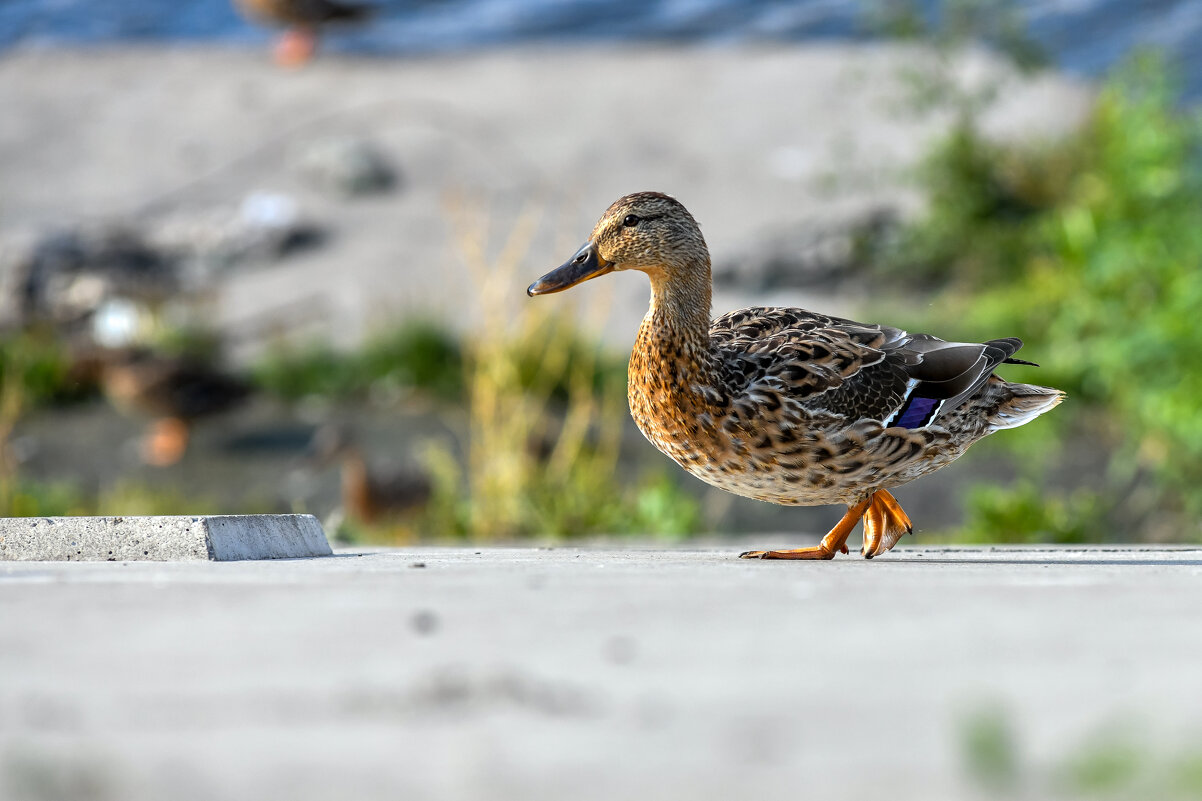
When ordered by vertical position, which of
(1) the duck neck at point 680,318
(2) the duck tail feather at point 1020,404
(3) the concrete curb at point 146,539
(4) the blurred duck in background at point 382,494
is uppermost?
(1) the duck neck at point 680,318

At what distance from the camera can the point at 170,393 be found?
10.7 m

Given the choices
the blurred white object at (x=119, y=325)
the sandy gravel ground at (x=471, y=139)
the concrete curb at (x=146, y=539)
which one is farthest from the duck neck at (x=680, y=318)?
the sandy gravel ground at (x=471, y=139)

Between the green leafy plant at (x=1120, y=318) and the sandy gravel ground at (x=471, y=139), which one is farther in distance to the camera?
the sandy gravel ground at (x=471, y=139)

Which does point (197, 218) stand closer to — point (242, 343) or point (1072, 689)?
point (242, 343)

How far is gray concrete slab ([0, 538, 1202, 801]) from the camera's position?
53.7 inches

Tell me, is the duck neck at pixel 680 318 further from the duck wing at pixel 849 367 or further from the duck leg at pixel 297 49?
the duck leg at pixel 297 49

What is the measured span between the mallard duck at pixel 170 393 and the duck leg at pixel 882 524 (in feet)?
25.2

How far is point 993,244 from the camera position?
1478 centimetres

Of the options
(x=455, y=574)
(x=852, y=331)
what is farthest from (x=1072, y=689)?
(x=852, y=331)

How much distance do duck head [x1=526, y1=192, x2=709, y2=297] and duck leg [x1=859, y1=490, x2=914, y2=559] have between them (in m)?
0.99

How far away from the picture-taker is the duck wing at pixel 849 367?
4.11m

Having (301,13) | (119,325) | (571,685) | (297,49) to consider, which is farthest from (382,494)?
(297,49)

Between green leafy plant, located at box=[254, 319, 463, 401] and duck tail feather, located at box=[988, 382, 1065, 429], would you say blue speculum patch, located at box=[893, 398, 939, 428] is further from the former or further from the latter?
green leafy plant, located at box=[254, 319, 463, 401]

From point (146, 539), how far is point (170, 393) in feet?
24.0
